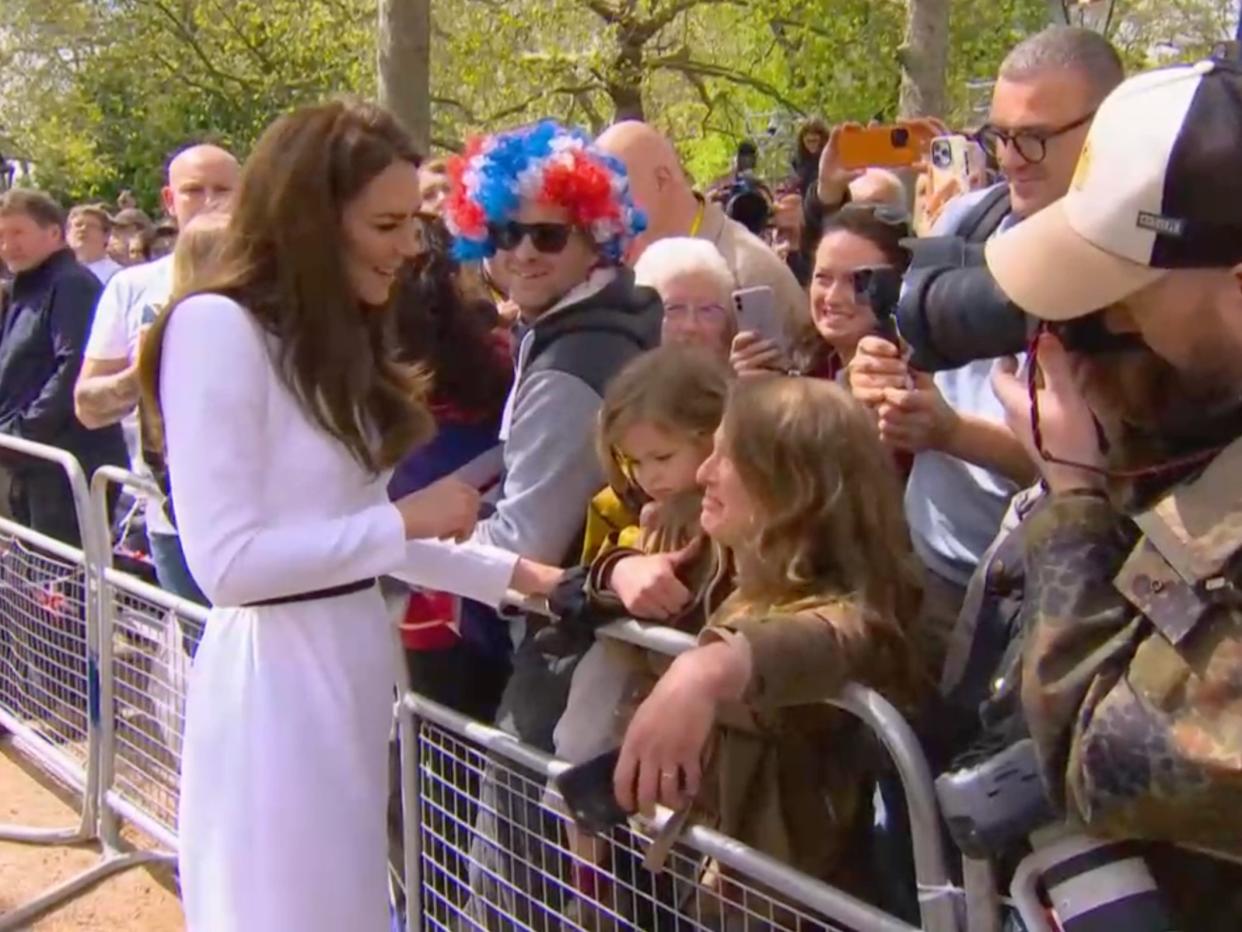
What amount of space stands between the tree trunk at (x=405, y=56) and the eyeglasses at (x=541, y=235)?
22.6ft

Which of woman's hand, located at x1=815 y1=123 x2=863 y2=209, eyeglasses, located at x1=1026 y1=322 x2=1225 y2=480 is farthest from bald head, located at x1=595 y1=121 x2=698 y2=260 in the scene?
eyeglasses, located at x1=1026 y1=322 x2=1225 y2=480

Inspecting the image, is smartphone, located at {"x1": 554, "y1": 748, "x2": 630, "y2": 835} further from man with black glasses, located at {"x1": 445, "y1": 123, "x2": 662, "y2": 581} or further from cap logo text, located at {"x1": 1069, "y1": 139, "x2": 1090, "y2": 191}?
cap logo text, located at {"x1": 1069, "y1": 139, "x2": 1090, "y2": 191}

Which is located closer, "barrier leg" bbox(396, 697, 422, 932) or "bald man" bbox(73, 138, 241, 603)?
"barrier leg" bbox(396, 697, 422, 932)

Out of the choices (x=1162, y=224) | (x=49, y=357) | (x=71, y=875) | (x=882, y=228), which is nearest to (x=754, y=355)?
(x=882, y=228)

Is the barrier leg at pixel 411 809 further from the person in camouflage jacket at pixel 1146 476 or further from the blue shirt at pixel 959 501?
the person in camouflage jacket at pixel 1146 476

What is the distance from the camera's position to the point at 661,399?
7.85 ft

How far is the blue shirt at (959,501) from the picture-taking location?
2.33 m

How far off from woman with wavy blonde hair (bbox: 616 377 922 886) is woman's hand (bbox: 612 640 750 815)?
0.33 ft

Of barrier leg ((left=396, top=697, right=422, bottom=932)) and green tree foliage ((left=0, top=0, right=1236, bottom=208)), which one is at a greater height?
green tree foliage ((left=0, top=0, right=1236, bottom=208))

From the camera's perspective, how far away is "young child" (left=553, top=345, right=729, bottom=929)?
238 centimetres

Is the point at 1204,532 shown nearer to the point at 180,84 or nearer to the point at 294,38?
the point at 294,38

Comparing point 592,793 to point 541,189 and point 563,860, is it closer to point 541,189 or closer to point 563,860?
point 563,860

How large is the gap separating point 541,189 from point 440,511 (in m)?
0.70

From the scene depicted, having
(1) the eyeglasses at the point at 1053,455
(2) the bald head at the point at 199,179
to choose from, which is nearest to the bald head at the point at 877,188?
(2) the bald head at the point at 199,179
